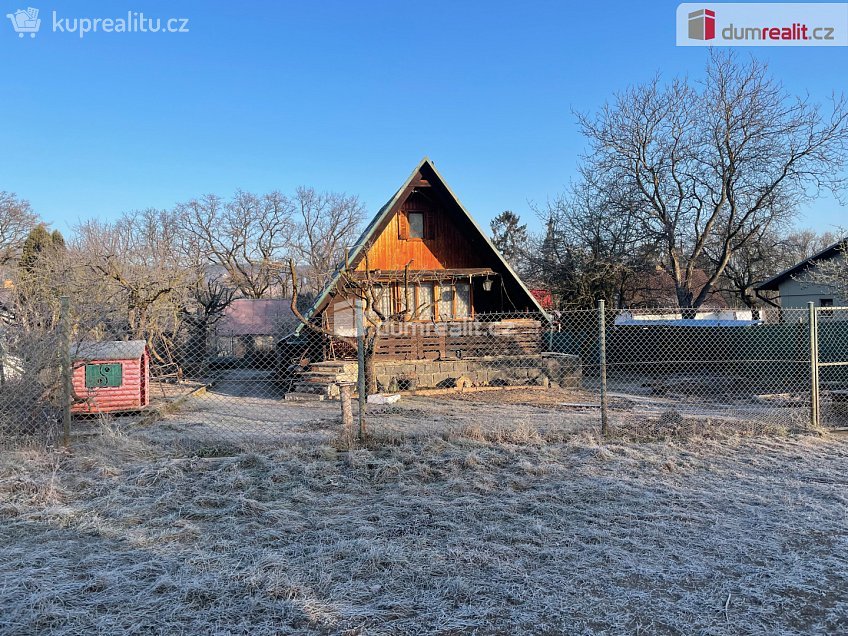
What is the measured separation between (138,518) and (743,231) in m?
27.3

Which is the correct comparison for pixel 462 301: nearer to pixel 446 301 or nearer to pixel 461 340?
pixel 446 301

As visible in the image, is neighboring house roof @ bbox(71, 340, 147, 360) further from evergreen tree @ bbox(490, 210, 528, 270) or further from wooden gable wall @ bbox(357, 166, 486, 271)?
evergreen tree @ bbox(490, 210, 528, 270)

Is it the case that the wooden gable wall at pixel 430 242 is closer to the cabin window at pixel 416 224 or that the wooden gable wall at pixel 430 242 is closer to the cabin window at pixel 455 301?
the cabin window at pixel 416 224

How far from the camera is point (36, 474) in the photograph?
5.25m

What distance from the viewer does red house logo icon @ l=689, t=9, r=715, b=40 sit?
43.2 ft

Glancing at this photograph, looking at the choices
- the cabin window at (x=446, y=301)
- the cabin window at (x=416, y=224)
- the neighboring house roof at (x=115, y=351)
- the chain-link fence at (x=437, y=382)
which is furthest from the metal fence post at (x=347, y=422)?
the cabin window at (x=416, y=224)

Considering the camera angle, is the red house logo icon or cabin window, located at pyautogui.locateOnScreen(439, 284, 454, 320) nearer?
the red house logo icon

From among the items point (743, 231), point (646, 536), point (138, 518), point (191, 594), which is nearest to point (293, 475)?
point (138, 518)

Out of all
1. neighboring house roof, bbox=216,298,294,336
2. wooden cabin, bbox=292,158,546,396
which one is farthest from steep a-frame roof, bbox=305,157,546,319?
neighboring house roof, bbox=216,298,294,336

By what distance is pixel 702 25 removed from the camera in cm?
1335

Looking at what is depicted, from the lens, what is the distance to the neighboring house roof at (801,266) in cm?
2156

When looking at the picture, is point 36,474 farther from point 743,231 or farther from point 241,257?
point 241,257

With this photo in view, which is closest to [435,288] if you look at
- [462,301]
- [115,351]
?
[462,301]

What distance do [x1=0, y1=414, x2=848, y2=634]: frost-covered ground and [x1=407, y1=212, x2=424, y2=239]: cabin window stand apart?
11.4 m
